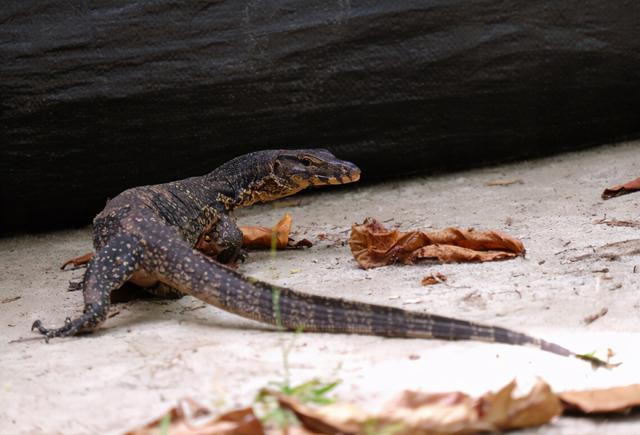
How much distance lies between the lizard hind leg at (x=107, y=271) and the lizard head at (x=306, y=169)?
174 cm

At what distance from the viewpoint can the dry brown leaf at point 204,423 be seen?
2809 millimetres

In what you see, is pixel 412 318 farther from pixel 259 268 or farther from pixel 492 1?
pixel 492 1

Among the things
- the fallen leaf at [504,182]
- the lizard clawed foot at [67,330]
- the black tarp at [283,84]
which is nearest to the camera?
Answer: the lizard clawed foot at [67,330]

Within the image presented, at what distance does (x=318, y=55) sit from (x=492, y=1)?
1.48 meters

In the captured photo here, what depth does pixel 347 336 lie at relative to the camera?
12.7 feet

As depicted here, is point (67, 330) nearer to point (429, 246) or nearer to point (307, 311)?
point (307, 311)

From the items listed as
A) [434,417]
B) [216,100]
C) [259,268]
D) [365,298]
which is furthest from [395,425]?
[216,100]

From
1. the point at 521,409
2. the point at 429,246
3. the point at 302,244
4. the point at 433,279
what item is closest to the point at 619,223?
the point at 429,246

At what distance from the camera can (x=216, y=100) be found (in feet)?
22.1

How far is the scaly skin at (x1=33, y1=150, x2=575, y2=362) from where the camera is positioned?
3.80m

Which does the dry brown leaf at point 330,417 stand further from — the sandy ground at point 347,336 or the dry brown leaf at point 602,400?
the dry brown leaf at point 602,400

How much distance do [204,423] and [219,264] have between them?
142 centimetres

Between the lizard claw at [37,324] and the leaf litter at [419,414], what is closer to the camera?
the leaf litter at [419,414]

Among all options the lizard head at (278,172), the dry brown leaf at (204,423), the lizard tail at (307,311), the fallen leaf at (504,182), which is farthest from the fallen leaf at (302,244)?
the dry brown leaf at (204,423)
